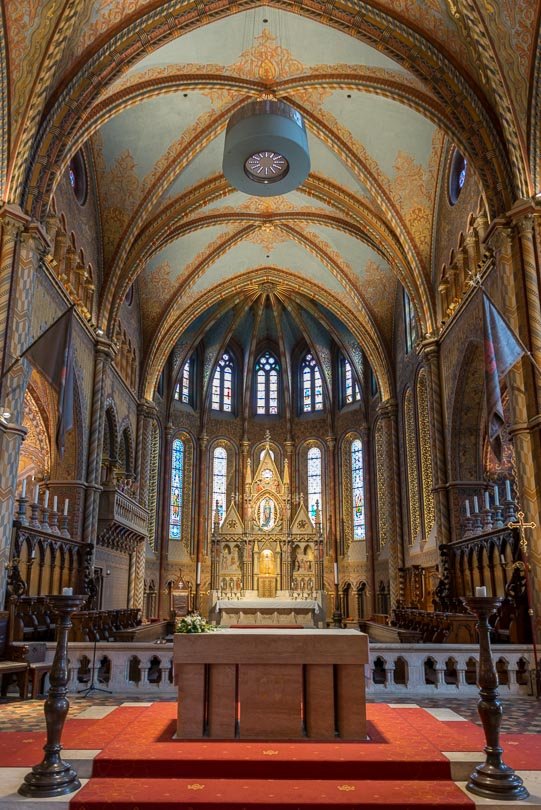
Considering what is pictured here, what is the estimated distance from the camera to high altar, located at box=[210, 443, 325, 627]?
28.0 m

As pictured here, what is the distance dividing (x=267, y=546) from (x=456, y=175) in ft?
53.9

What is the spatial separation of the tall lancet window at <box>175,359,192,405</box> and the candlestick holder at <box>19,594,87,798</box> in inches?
1009

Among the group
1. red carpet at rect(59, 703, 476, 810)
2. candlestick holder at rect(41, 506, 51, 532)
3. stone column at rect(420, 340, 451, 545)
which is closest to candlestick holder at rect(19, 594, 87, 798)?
red carpet at rect(59, 703, 476, 810)

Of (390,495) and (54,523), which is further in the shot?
(390,495)

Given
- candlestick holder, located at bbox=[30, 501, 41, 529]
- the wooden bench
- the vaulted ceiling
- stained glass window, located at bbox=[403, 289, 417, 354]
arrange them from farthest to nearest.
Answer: stained glass window, located at bbox=[403, 289, 417, 354], candlestick holder, located at bbox=[30, 501, 41, 529], the vaulted ceiling, the wooden bench

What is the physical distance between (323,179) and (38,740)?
18.2 meters

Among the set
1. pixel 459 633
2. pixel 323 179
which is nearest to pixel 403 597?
pixel 459 633

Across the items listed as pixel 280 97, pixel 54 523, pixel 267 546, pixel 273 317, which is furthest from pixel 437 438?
pixel 273 317

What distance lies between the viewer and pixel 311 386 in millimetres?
33469

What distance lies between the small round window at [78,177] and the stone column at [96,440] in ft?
12.9

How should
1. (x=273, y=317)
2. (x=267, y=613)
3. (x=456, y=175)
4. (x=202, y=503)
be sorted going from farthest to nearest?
(x=273, y=317), (x=202, y=503), (x=267, y=613), (x=456, y=175)

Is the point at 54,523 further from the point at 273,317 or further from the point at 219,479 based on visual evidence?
the point at 273,317

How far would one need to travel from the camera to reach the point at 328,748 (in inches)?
249

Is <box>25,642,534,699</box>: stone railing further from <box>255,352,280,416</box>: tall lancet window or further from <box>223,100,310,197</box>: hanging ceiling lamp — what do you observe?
<box>255,352,280,416</box>: tall lancet window
